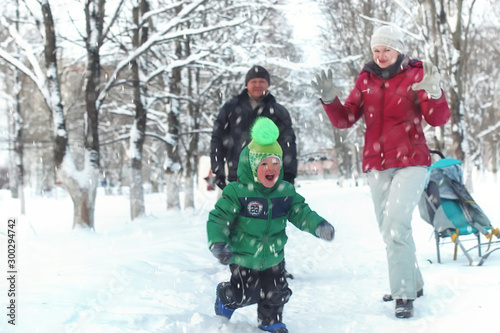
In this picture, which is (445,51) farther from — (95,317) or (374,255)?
(95,317)

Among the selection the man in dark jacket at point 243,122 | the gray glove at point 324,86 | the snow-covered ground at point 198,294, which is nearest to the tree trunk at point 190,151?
the snow-covered ground at point 198,294

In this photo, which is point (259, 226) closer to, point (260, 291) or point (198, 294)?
point (260, 291)

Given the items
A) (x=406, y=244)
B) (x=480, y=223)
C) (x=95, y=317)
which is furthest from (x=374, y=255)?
(x=95, y=317)

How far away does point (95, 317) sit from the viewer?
2.87 meters

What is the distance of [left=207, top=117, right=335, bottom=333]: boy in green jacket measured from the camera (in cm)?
313

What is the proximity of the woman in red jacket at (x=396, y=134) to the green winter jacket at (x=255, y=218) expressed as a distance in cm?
89

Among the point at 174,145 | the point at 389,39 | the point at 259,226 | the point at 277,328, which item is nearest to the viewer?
the point at 277,328

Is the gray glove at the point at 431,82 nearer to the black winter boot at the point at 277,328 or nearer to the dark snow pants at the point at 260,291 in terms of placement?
the dark snow pants at the point at 260,291

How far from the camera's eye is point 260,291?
10.5 ft

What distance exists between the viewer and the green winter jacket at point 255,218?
3148 millimetres

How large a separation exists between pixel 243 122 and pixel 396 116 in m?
1.69

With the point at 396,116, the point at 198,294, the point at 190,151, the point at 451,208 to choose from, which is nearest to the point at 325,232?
the point at 396,116

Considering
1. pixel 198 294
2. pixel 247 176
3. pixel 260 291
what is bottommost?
pixel 198 294

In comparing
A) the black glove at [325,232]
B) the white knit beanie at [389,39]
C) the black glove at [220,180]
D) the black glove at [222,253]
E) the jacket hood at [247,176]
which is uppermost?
the white knit beanie at [389,39]
